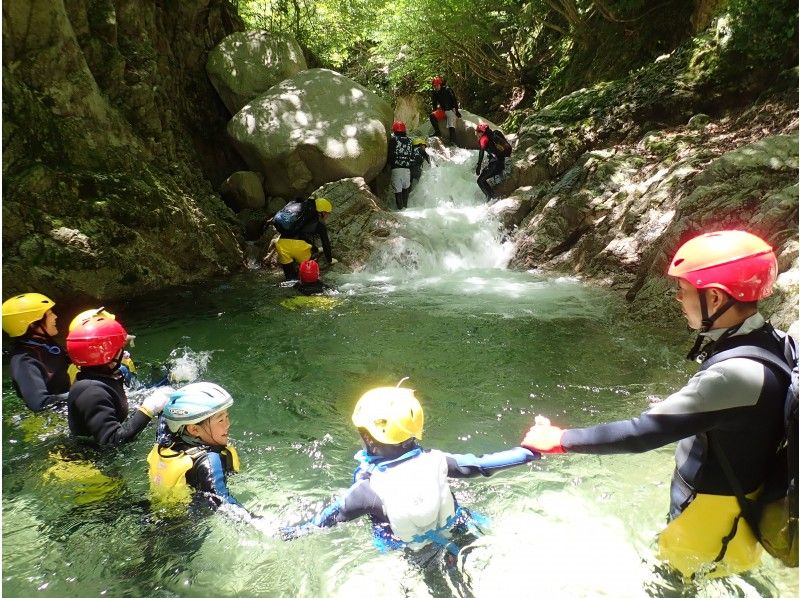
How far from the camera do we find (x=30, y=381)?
3.83 meters

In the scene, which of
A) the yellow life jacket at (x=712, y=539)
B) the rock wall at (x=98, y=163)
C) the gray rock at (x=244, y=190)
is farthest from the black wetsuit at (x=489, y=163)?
the yellow life jacket at (x=712, y=539)

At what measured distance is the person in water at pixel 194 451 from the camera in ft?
9.18

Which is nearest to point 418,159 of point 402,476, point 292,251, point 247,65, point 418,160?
point 418,160

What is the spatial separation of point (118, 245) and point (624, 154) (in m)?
9.66

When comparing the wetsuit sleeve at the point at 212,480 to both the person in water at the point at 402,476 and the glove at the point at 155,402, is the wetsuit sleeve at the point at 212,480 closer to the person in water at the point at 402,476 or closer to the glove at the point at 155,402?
the person in water at the point at 402,476

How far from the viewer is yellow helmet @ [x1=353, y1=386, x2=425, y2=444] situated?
2.40 metres

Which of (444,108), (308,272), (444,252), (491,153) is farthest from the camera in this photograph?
(444,108)

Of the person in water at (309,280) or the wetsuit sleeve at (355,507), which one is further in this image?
the person in water at (309,280)

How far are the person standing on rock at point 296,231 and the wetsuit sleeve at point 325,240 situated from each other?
0.06m

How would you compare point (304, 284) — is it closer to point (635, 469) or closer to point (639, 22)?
point (635, 469)

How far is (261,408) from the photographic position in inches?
196

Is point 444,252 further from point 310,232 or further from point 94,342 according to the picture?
point 94,342

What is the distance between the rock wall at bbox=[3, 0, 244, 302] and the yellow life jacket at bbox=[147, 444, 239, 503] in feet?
19.2

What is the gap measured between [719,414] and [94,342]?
3524mm
